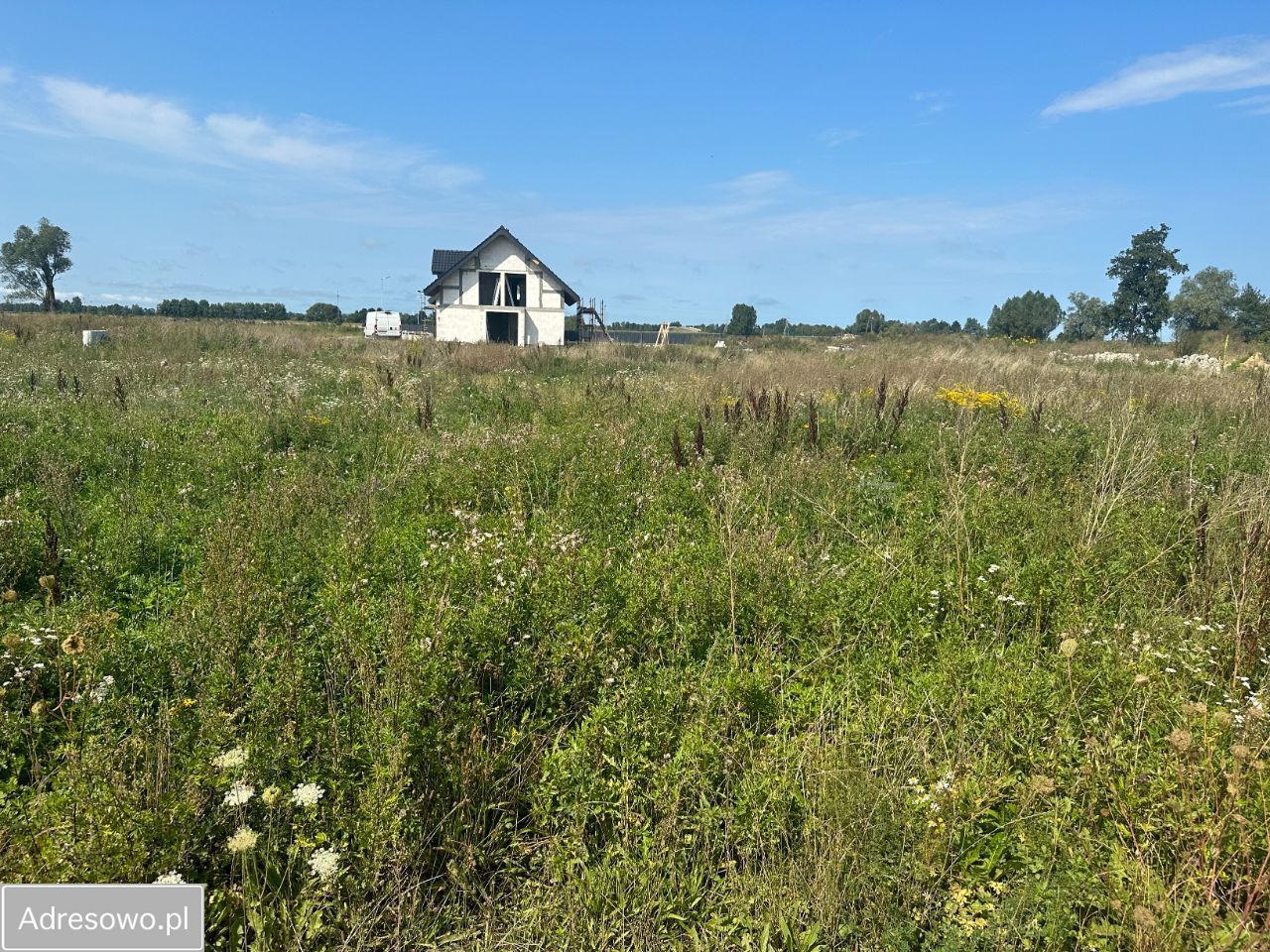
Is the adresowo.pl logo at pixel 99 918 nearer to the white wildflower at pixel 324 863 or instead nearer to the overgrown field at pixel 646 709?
the overgrown field at pixel 646 709

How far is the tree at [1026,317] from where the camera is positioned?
241 ft

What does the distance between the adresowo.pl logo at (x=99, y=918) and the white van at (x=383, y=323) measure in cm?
4622

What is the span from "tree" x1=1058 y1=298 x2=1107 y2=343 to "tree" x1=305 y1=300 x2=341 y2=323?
70828mm

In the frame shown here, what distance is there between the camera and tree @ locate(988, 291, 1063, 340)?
73312mm

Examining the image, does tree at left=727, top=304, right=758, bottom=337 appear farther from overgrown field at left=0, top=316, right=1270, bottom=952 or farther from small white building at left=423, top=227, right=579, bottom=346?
overgrown field at left=0, top=316, right=1270, bottom=952

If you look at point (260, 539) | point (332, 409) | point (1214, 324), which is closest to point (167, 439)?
point (332, 409)

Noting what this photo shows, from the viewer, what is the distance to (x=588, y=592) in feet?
12.1

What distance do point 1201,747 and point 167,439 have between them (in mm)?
8077

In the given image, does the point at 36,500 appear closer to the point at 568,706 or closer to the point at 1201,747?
the point at 568,706

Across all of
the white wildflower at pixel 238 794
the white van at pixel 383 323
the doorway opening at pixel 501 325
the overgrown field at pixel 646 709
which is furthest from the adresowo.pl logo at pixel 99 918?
the white van at pixel 383 323

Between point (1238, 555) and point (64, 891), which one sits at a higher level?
point (1238, 555)

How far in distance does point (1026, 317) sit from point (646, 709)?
3328 inches

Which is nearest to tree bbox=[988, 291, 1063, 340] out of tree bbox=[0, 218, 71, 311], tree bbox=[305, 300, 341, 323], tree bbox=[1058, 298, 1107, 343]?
tree bbox=[1058, 298, 1107, 343]

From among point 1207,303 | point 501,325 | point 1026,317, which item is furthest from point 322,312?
point 1207,303
